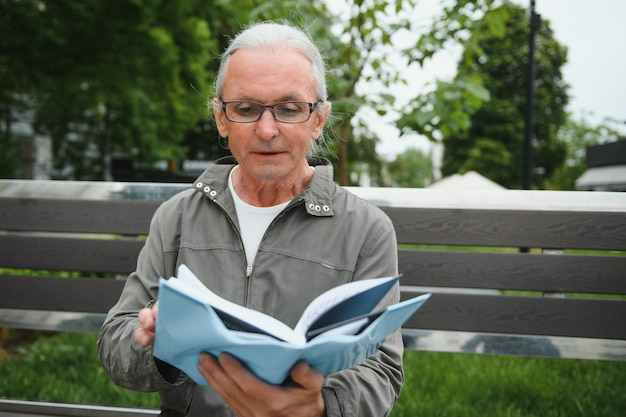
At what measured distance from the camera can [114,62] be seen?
39.9 feet

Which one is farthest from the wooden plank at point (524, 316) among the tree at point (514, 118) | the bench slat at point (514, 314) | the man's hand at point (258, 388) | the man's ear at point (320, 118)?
the tree at point (514, 118)

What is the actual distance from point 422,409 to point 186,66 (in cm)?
1124

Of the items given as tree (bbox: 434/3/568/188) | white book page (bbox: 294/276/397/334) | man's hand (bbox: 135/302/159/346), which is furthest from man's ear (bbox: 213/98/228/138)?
tree (bbox: 434/3/568/188)

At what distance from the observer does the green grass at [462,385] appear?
3.41 m

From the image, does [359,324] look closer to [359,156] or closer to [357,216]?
[357,216]

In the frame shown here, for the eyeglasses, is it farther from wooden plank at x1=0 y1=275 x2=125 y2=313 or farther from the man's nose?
wooden plank at x1=0 y1=275 x2=125 y2=313

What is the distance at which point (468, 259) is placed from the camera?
9.07 ft

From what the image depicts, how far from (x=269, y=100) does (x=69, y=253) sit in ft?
5.51

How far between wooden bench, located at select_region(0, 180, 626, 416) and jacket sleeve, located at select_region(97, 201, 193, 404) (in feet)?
3.29

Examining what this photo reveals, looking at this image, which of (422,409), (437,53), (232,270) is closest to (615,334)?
(422,409)

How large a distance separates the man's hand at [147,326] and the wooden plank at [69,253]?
150 cm

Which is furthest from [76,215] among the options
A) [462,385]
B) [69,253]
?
[462,385]

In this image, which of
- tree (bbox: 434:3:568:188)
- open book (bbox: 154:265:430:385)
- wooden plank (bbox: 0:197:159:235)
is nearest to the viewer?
open book (bbox: 154:265:430:385)

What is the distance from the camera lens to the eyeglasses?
188 cm
